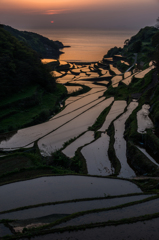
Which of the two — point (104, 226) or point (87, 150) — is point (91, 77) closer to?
point (87, 150)

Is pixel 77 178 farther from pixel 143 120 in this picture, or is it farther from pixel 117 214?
pixel 143 120

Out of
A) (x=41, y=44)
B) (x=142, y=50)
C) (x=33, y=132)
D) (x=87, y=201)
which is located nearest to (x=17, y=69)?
(x=33, y=132)

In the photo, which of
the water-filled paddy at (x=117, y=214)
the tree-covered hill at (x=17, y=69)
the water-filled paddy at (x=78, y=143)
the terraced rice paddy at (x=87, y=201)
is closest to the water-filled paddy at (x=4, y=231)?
the terraced rice paddy at (x=87, y=201)

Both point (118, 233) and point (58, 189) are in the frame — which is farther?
point (58, 189)

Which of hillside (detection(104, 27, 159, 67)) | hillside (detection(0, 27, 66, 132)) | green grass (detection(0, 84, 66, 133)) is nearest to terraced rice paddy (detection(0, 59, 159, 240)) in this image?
green grass (detection(0, 84, 66, 133))

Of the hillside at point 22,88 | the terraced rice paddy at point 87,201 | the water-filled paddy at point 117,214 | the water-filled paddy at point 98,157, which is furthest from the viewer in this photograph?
the hillside at point 22,88

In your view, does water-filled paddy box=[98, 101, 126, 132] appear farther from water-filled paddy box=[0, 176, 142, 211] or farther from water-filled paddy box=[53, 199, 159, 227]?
water-filled paddy box=[53, 199, 159, 227]

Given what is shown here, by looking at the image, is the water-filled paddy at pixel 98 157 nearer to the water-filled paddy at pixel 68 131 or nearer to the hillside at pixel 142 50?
the water-filled paddy at pixel 68 131

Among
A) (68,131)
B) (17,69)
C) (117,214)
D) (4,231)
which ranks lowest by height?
(68,131)

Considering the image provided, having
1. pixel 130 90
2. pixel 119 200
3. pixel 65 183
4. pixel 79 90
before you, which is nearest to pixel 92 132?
pixel 65 183

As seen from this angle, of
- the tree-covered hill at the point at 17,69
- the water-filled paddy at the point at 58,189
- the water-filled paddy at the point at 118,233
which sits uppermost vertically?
the tree-covered hill at the point at 17,69

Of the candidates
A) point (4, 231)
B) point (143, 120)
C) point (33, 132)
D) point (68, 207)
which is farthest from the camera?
point (33, 132)
